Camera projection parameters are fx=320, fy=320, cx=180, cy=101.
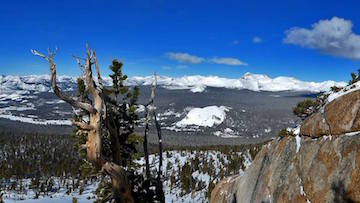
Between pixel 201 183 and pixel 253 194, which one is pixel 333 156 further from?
pixel 201 183

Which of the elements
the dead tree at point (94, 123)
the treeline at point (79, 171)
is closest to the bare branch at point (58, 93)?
the dead tree at point (94, 123)

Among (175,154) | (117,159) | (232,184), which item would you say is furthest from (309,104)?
(175,154)

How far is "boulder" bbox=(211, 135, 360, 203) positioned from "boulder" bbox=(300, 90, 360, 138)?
0.32 metres

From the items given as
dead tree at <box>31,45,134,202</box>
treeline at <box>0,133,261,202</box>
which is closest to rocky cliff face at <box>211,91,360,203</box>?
dead tree at <box>31,45,134,202</box>

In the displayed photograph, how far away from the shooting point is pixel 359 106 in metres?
11.9

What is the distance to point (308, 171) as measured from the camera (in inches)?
531

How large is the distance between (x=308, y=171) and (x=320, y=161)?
880 millimetres

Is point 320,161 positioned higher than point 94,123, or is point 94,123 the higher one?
point 94,123

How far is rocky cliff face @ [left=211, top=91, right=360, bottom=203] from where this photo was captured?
11.4 meters

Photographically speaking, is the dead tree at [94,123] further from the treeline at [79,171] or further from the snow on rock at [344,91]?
the treeline at [79,171]

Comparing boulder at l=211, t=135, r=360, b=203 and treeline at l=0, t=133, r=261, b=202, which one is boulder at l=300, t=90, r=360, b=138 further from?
treeline at l=0, t=133, r=261, b=202

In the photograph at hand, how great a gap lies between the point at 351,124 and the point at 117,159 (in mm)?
8737

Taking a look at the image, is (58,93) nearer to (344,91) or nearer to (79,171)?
(344,91)

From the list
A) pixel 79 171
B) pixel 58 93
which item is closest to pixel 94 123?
pixel 58 93
